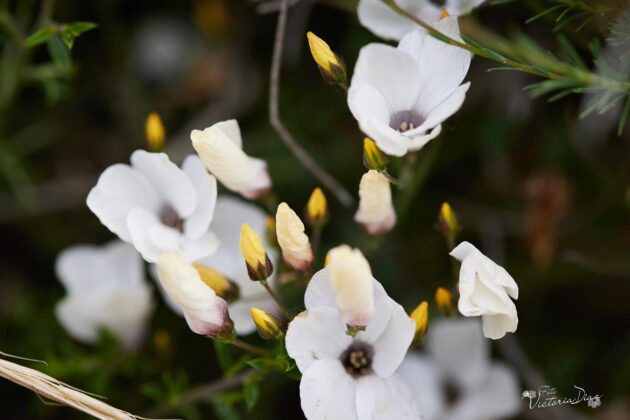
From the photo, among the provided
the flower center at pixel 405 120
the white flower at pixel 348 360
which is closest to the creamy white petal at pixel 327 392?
the white flower at pixel 348 360

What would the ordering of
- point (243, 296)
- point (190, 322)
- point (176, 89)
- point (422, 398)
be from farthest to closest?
point (176, 89), point (422, 398), point (243, 296), point (190, 322)

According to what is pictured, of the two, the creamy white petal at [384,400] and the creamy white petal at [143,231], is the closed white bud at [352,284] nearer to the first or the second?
the creamy white petal at [384,400]

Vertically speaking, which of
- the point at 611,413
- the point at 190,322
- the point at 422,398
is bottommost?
the point at 611,413

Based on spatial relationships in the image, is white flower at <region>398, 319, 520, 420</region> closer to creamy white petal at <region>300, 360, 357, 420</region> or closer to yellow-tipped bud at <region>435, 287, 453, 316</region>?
yellow-tipped bud at <region>435, 287, 453, 316</region>

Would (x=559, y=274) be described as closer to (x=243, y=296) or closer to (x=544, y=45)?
(x=544, y=45)

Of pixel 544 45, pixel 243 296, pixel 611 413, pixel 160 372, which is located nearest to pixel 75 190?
pixel 160 372
